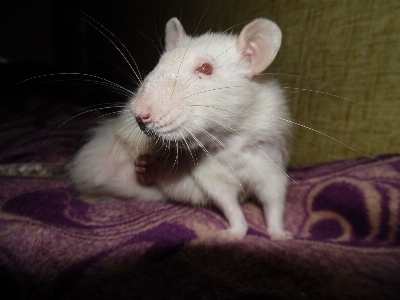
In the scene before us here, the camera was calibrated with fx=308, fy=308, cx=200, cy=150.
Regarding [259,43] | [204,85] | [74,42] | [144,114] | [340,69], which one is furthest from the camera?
[74,42]

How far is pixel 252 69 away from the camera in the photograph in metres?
1.08

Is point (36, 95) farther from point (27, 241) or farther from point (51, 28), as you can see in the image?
point (27, 241)

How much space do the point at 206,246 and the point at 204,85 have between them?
0.51 metres

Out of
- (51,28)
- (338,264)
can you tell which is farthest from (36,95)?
(338,264)

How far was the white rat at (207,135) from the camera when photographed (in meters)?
0.90

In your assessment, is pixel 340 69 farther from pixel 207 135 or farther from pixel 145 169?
pixel 145 169

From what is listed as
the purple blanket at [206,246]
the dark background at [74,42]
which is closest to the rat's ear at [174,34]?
the purple blanket at [206,246]

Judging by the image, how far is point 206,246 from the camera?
0.99 meters

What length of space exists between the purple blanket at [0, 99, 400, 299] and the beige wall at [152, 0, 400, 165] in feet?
0.43

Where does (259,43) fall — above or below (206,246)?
above

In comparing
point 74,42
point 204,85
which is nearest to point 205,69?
point 204,85

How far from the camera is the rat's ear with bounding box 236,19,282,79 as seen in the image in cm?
102

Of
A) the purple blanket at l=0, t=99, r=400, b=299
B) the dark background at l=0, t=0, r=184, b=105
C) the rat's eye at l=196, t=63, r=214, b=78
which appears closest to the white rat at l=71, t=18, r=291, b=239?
the rat's eye at l=196, t=63, r=214, b=78

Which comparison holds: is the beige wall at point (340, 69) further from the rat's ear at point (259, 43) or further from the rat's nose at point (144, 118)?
the rat's nose at point (144, 118)
